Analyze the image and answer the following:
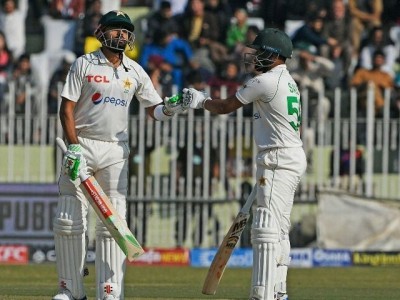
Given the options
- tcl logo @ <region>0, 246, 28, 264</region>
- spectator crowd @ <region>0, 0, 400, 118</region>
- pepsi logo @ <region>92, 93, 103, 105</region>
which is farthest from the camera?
spectator crowd @ <region>0, 0, 400, 118</region>

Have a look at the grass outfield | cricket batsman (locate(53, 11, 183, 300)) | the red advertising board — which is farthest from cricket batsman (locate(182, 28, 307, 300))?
the red advertising board

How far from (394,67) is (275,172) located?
10.5 metres

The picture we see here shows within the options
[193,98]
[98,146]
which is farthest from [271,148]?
[98,146]

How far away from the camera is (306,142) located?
18.6 m

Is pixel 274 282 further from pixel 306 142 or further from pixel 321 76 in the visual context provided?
pixel 321 76

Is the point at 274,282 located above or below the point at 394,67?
below

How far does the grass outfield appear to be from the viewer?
12.6 m

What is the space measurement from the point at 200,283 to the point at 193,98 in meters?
4.54

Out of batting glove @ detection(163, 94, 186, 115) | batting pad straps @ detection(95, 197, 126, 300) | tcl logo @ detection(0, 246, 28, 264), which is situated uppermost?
batting glove @ detection(163, 94, 186, 115)

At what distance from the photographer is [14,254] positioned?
1847cm

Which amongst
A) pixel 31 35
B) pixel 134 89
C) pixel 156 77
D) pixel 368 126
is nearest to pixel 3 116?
pixel 156 77

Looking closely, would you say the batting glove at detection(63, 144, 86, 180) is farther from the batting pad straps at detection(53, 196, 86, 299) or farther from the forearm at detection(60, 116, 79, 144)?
the batting pad straps at detection(53, 196, 86, 299)

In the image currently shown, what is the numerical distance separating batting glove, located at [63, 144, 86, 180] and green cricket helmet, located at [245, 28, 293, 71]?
157 centimetres

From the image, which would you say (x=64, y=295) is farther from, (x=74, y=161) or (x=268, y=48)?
(x=268, y=48)
